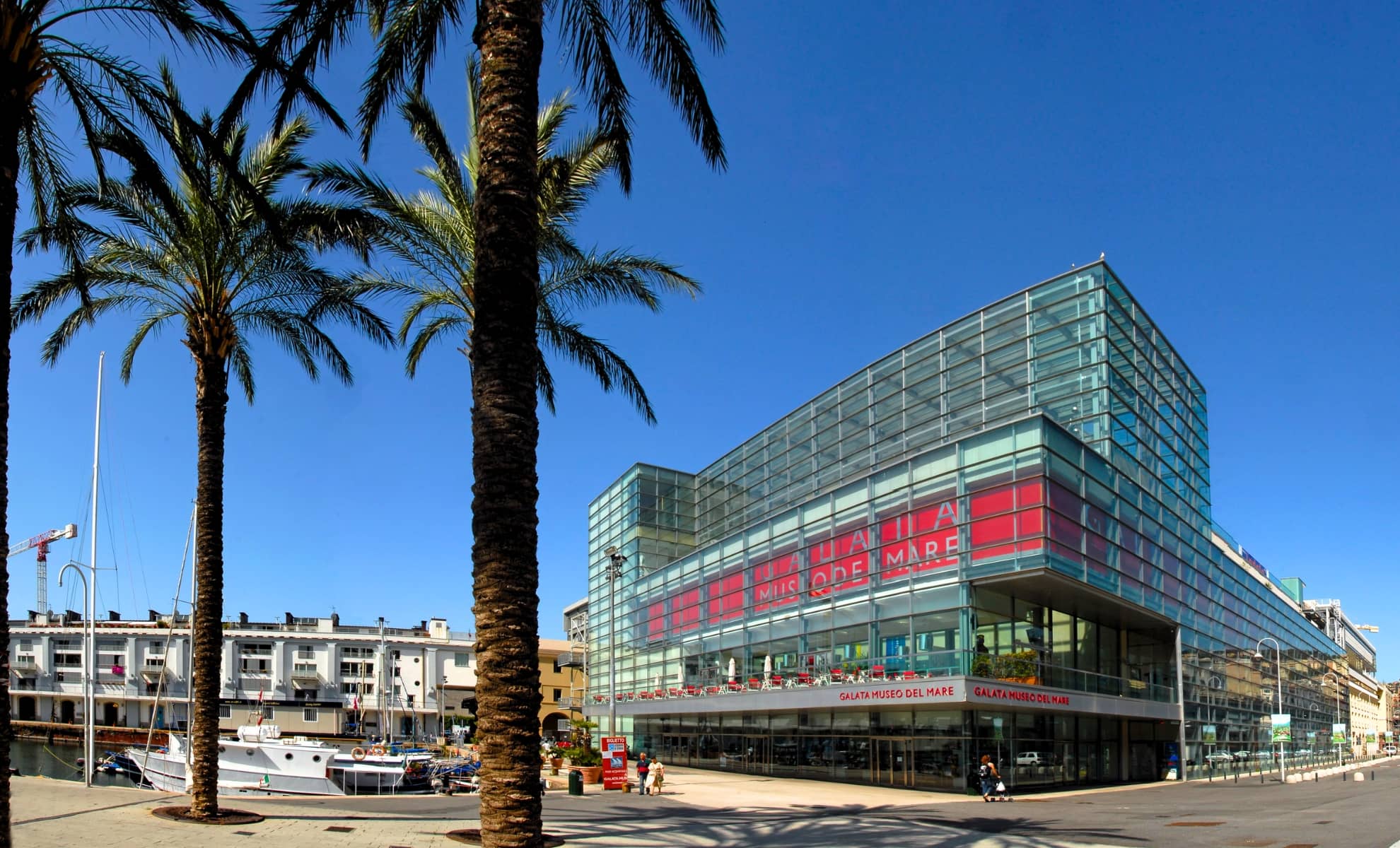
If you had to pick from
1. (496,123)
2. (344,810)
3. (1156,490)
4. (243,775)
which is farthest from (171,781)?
(1156,490)

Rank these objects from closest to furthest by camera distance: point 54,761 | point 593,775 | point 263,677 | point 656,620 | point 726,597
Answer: point 593,775
point 726,597
point 656,620
point 54,761
point 263,677

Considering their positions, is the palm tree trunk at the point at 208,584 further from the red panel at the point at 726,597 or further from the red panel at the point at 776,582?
the red panel at the point at 726,597

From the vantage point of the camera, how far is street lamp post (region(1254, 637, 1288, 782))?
5208 centimetres

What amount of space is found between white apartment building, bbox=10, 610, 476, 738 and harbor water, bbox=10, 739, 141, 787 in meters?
7.00

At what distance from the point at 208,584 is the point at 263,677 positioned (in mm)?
80660

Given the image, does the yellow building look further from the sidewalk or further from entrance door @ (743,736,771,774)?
the sidewalk

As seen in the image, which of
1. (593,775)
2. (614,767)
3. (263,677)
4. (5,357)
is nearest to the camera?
(5,357)

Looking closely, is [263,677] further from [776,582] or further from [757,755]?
[776,582]

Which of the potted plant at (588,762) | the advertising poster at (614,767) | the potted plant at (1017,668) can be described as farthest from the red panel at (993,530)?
the potted plant at (588,762)

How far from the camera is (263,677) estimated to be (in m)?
90.7

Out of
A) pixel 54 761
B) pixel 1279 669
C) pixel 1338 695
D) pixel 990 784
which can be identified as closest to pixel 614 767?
pixel 990 784

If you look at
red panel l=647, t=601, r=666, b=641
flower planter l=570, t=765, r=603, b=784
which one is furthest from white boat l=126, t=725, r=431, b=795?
red panel l=647, t=601, r=666, b=641

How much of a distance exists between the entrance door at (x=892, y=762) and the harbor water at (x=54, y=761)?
3836cm

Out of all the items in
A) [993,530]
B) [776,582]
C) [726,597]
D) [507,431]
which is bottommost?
[726,597]
